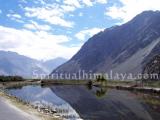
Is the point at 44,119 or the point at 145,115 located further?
the point at 145,115

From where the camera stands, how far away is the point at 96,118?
186ft

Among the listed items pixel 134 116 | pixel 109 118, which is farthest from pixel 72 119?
pixel 134 116

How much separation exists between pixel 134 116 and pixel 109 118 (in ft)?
15.7

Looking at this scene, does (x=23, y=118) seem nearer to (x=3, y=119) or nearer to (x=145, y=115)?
(x=3, y=119)

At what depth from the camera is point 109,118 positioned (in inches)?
2235

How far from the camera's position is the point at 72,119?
52469 mm

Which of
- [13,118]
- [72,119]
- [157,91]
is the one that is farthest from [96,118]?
[157,91]

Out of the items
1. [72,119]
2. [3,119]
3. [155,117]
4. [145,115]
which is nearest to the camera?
[3,119]

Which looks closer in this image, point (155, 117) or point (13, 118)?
point (13, 118)

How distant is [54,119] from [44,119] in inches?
58.9

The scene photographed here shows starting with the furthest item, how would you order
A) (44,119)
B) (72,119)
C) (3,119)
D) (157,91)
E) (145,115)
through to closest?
(157,91) < (145,115) < (72,119) < (44,119) < (3,119)

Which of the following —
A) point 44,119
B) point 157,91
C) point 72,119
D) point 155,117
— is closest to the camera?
point 44,119

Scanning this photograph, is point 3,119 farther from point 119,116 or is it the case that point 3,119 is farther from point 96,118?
point 119,116

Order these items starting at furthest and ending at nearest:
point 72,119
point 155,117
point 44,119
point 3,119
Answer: point 155,117 → point 72,119 → point 44,119 → point 3,119
